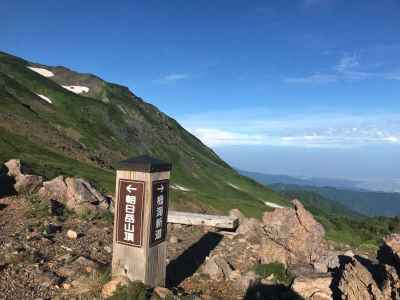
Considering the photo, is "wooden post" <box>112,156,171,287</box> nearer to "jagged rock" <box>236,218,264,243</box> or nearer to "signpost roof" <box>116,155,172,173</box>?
"signpost roof" <box>116,155,172,173</box>

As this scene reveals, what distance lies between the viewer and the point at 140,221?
38.5 feet

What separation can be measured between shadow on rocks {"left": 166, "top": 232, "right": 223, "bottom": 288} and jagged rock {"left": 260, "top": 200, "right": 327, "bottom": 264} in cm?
260

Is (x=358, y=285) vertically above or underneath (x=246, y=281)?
above

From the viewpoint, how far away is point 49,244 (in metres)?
14.8

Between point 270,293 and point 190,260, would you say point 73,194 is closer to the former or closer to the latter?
point 190,260

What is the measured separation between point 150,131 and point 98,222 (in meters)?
84.9

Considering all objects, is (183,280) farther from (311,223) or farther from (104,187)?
(104,187)

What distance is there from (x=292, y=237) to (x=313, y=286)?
629cm

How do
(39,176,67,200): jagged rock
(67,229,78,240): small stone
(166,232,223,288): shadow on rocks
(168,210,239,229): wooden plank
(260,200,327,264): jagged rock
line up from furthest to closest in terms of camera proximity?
(168,210,239,229): wooden plank → (39,176,67,200): jagged rock → (260,200,327,264): jagged rock → (67,229,78,240): small stone → (166,232,223,288): shadow on rocks

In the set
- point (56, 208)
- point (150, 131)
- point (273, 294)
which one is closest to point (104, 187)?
point (56, 208)

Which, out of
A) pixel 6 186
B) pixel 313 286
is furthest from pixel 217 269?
pixel 6 186

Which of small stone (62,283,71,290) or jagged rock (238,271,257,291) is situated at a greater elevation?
small stone (62,283,71,290)

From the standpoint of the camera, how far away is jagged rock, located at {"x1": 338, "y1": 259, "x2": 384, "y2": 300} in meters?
12.3

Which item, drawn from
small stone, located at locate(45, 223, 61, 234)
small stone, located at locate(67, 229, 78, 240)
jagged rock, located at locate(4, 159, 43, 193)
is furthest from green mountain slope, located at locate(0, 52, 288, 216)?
small stone, located at locate(67, 229, 78, 240)
